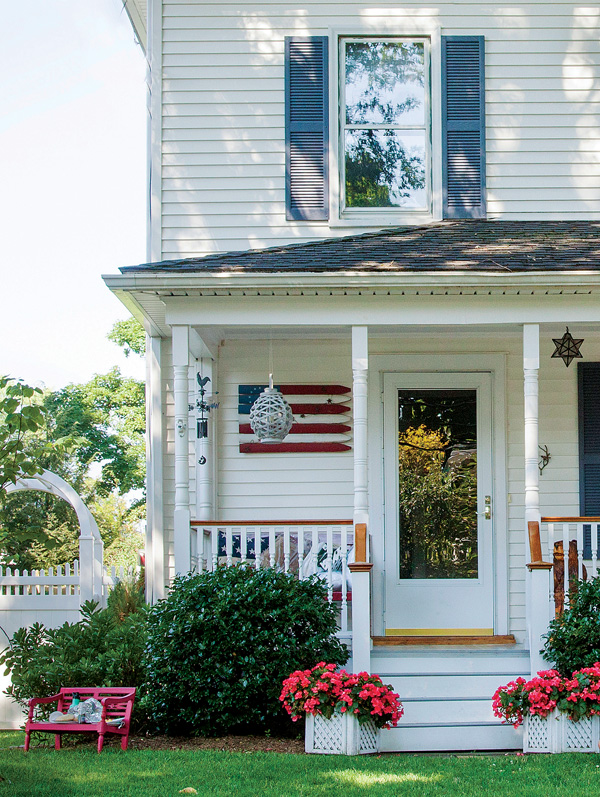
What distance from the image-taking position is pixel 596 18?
8.80m

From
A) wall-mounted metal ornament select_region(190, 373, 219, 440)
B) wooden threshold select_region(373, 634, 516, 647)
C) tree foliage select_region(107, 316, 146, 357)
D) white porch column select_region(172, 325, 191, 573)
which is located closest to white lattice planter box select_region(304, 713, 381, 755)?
white porch column select_region(172, 325, 191, 573)

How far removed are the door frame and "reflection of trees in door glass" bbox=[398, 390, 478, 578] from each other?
0.18m

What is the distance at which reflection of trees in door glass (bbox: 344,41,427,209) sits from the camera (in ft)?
28.3

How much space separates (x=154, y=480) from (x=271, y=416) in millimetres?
1601

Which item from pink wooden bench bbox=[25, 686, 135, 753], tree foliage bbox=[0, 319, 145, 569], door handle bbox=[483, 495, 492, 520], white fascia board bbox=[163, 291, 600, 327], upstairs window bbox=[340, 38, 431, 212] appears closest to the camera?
pink wooden bench bbox=[25, 686, 135, 753]

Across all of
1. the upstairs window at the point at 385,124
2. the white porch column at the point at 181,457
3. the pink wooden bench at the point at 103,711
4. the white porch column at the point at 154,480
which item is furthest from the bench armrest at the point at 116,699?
the upstairs window at the point at 385,124

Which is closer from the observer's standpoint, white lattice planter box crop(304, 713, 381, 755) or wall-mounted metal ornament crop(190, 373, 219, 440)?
white lattice planter box crop(304, 713, 381, 755)

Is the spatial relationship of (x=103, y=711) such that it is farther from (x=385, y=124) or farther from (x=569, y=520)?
(x=385, y=124)

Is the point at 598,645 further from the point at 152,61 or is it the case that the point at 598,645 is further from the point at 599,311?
the point at 152,61

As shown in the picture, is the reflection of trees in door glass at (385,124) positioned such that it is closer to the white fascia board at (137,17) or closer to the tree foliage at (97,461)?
the white fascia board at (137,17)

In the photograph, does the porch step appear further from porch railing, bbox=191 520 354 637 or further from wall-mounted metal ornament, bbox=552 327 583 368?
wall-mounted metal ornament, bbox=552 327 583 368

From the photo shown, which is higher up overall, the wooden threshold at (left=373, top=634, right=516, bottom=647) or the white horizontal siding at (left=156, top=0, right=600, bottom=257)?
the white horizontal siding at (left=156, top=0, right=600, bottom=257)

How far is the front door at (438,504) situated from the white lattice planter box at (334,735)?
2116 mm

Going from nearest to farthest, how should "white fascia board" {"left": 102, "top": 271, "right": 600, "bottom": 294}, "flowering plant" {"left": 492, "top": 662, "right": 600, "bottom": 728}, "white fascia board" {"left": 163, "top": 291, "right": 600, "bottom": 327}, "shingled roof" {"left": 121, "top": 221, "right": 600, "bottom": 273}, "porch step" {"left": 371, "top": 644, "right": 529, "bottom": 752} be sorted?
"flowering plant" {"left": 492, "top": 662, "right": 600, "bottom": 728} → "porch step" {"left": 371, "top": 644, "right": 529, "bottom": 752} → "white fascia board" {"left": 102, "top": 271, "right": 600, "bottom": 294} → "shingled roof" {"left": 121, "top": 221, "right": 600, "bottom": 273} → "white fascia board" {"left": 163, "top": 291, "right": 600, "bottom": 327}
